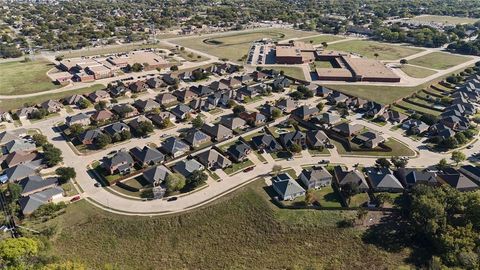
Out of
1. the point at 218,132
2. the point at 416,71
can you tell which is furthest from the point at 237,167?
the point at 416,71

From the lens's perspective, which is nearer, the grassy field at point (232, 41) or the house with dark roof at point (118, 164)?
the house with dark roof at point (118, 164)

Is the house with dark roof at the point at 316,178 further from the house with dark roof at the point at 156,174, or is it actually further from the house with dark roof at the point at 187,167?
the house with dark roof at the point at 156,174

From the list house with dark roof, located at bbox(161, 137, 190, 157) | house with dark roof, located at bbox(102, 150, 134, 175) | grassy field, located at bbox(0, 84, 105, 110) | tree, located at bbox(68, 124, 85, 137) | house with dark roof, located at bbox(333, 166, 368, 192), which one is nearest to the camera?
house with dark roof, located at bbox(333, 166, 368, 192)

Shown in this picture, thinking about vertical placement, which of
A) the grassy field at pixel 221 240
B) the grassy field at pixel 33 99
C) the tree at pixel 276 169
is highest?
the tree at pixel 276 169

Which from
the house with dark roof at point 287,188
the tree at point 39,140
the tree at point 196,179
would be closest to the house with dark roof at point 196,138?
the tree at point 196,179

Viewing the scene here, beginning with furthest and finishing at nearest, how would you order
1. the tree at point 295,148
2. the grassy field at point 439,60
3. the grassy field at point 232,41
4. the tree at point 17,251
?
the grassy field at point 232,41 → the grassy field at point 439,60 → the tree at point 295,148 → the tree at point 17,251

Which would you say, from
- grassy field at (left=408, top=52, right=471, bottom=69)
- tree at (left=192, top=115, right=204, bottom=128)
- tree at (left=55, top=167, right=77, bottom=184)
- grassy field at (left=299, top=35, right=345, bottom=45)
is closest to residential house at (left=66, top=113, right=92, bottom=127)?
tree at (left=55, top=167, right=77, bottom=184)

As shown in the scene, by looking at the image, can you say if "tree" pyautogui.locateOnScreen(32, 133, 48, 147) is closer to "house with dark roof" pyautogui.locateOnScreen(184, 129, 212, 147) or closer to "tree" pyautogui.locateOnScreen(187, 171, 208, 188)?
"house with dark roof" pyautogui.locateOnScreen(184, 129, 212, 147)
